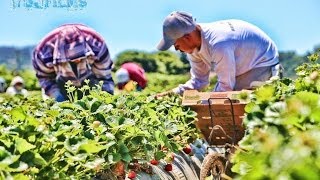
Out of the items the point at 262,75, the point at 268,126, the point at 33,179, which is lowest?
the point at 262,75

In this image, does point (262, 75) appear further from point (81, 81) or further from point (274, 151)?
point (274, 151)

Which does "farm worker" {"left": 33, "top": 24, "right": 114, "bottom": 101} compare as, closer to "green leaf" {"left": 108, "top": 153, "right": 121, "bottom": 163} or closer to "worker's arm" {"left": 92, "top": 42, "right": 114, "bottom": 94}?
"worker's arm" {"left": 92, "top": 42, "right": 114, "bottom": 94}

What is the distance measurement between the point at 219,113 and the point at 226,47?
0.93 m

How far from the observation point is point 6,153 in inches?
92.7

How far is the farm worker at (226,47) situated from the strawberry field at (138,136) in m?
0.69

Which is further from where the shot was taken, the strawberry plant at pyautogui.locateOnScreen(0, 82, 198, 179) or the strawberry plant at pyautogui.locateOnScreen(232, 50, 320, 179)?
the strawberry plant at pyautogui.locateOnScreen(0, 82, 198, 179)

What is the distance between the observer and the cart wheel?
456 cm

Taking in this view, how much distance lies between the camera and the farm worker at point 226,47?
5.75 meters

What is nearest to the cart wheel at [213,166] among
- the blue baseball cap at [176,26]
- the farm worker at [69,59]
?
the blue baseball cap at [176,26]

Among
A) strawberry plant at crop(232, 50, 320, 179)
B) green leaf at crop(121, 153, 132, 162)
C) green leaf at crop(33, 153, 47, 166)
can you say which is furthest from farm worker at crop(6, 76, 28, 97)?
strawberry plant at crop(232, 50, 320, 179)

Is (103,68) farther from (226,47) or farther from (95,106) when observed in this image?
(95,106)

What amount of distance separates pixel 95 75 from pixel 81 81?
1.19ft

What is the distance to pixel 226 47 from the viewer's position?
5754mm

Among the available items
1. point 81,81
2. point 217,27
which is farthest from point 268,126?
point 81,81
